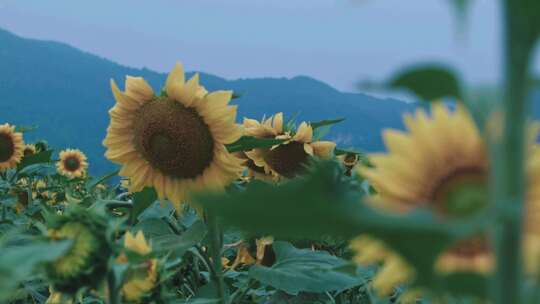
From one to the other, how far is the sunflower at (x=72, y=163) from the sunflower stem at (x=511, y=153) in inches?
282

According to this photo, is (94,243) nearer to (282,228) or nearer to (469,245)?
(469,245)

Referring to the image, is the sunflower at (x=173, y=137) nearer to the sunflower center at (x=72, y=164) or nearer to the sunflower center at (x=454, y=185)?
the sunflower center at (x=454, y=185)

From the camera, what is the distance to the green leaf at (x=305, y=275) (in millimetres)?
1443

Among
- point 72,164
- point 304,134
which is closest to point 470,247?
point 304,134

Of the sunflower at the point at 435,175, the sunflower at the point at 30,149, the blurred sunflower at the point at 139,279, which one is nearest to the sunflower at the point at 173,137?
the blurred sunflower at the point at 139,279

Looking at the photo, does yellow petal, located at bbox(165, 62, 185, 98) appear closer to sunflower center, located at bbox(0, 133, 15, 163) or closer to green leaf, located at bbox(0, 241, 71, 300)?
green leaf, located at bbox(0, 241, 71, 300)

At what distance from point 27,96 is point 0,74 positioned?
7.43 feet

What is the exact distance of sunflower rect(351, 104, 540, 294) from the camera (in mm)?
655

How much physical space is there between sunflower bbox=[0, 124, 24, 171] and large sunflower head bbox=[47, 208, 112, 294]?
4.44 meters

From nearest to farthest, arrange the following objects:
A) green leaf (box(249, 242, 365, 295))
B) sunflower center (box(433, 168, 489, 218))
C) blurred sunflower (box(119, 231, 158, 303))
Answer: sunflower center (box(433, 168, 489, 218)) < blurred sunflower (box(119, 231, 158, 303)) < green leaf (box(249, 242, 365, 295))

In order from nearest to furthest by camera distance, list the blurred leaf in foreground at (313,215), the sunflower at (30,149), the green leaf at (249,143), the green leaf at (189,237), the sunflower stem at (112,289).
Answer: the blurred leaf in foreground at (313,215)
the sunflower stem at (112,289)
the green leaf at (189,237)
the green leaf at (249,143)
the sunflower at (30,149)

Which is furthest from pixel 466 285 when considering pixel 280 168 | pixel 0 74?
pixel 0 74

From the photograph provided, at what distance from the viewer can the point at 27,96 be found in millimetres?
41000

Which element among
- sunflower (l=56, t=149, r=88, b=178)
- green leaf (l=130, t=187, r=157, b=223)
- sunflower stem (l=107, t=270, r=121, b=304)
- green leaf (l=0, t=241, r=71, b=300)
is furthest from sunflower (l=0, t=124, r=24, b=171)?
green leaf (l=0, t=241, r=71, b=300)
